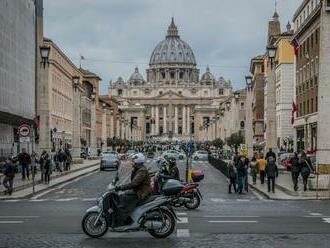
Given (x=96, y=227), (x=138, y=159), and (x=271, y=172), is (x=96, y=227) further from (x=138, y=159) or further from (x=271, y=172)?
(x=271, y=172)

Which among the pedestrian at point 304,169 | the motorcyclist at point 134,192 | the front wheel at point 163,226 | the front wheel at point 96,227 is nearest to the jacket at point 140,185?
the motorcyclist at point 134,192

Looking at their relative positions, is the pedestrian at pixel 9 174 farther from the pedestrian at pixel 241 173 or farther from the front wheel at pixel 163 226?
the front wheel at pixel 163 226

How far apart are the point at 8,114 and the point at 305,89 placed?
2814 centimetres

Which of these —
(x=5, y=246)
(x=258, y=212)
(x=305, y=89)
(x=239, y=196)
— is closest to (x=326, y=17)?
(x=239, y=196)

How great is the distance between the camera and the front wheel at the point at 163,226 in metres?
17.2

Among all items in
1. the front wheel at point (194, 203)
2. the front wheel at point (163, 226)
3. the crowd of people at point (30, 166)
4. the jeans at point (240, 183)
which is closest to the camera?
the front wheel at point (163, 226)

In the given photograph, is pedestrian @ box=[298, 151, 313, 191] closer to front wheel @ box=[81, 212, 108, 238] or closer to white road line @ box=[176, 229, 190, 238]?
white road line @ box=[176, 229, 190, 238]

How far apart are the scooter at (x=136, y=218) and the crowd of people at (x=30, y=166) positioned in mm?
16288

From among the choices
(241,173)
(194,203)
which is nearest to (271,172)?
(241,173)

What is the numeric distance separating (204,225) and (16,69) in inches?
2091

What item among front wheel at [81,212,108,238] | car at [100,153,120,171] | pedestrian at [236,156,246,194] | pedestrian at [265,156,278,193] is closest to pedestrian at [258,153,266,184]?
pedestrian at [236,156,246,194]

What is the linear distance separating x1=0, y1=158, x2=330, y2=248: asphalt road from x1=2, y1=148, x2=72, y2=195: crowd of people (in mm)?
2851

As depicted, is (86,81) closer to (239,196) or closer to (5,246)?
(239,196)

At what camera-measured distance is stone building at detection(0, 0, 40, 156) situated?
2518 inches
